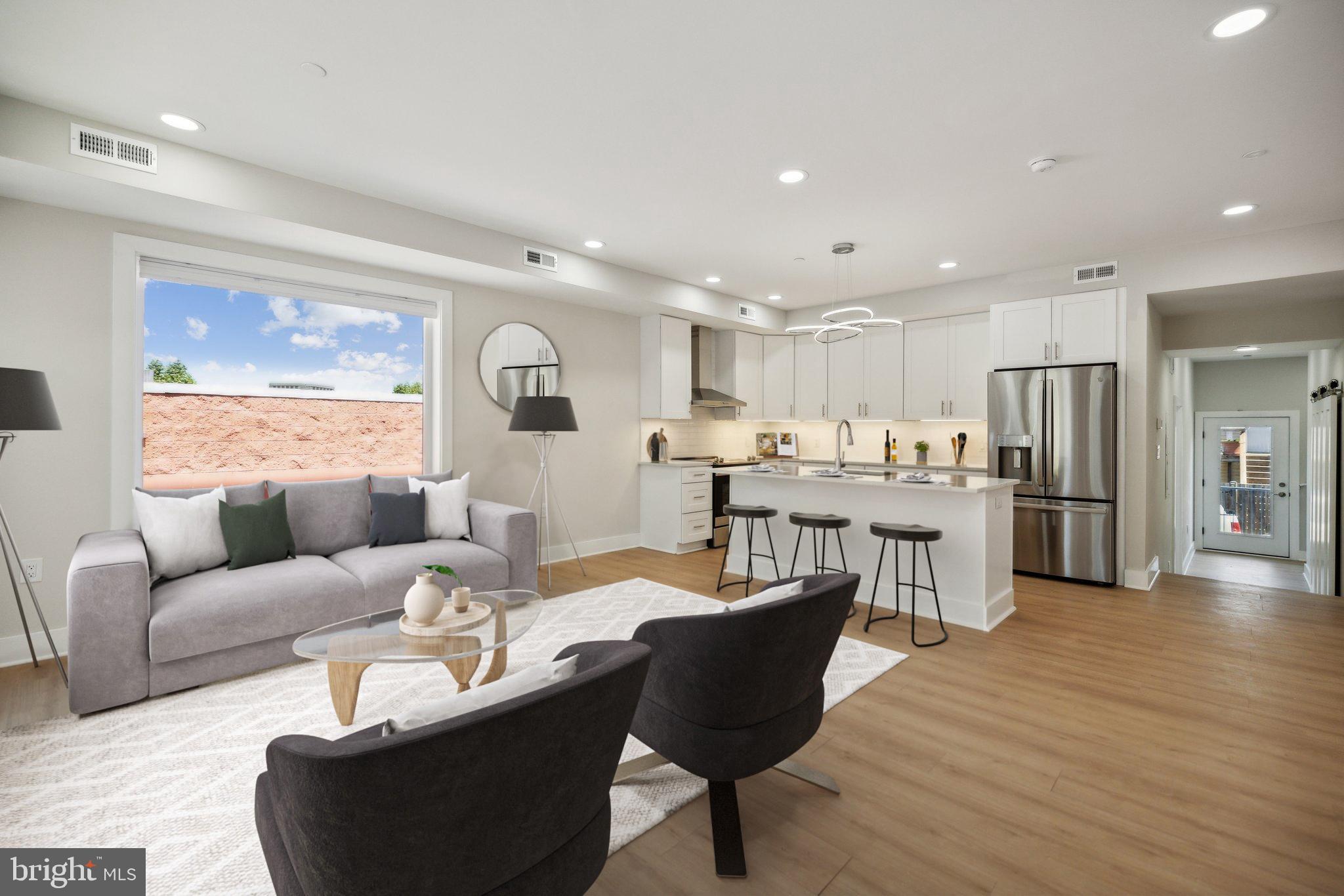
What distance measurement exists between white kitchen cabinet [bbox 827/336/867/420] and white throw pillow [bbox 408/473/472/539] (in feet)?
14.3

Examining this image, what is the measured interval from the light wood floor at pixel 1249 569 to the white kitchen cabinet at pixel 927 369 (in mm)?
2988

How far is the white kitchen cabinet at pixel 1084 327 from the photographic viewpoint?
16.0 ft

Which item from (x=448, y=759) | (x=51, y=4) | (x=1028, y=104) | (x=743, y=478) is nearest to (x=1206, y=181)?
(x=1028, y=104)

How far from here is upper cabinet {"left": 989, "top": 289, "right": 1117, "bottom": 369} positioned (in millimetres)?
4895

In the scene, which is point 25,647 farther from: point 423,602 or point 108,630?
point 423,602

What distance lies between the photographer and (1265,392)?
24.8 ft

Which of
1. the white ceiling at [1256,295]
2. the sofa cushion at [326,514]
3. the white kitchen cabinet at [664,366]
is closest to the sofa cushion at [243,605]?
the sofa cushion at [326,514]

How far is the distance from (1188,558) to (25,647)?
11023 mm

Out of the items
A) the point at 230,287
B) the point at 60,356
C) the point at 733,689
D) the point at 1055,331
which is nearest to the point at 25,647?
the point at 60,356

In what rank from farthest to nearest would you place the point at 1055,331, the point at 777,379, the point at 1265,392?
the point at 1265,392 → the point at 777,379 → the point at 1055,331

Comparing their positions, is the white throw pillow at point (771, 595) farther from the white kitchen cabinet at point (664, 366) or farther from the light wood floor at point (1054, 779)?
the white kitchen cabinet at point (664, 366)

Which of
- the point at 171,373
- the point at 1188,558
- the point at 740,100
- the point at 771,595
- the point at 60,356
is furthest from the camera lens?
the point at 1188,558

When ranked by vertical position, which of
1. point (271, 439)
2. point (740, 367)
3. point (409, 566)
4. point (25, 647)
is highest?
point (740, 367)

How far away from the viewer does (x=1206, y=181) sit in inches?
134
